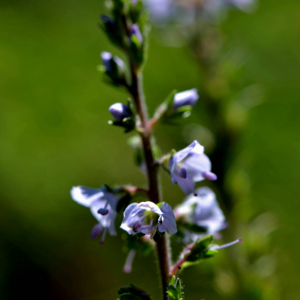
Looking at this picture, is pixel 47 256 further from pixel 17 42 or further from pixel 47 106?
pixel 17 42

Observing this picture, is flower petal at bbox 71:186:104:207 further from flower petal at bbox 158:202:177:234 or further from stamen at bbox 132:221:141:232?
flower petal at bbox 158:202:177:234

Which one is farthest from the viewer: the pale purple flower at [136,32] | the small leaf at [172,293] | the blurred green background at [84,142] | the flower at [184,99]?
the blurred green background at [84,142]

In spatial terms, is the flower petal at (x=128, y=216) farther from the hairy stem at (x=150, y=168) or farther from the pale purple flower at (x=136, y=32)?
the pale purple flower at (x=136, y=32)

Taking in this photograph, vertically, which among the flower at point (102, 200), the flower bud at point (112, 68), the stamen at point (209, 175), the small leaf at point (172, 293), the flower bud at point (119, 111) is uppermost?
the flower bud at point (112, 68)

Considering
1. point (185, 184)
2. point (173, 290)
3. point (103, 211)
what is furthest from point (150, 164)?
point (173, 290)

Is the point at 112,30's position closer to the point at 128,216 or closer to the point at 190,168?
the point at 190,168

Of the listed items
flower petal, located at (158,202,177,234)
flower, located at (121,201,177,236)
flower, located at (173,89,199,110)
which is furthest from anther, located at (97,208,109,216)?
flower, located at (173,89,199,110)

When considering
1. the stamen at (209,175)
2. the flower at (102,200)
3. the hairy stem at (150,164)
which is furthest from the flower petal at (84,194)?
the stamen at (209,175)
